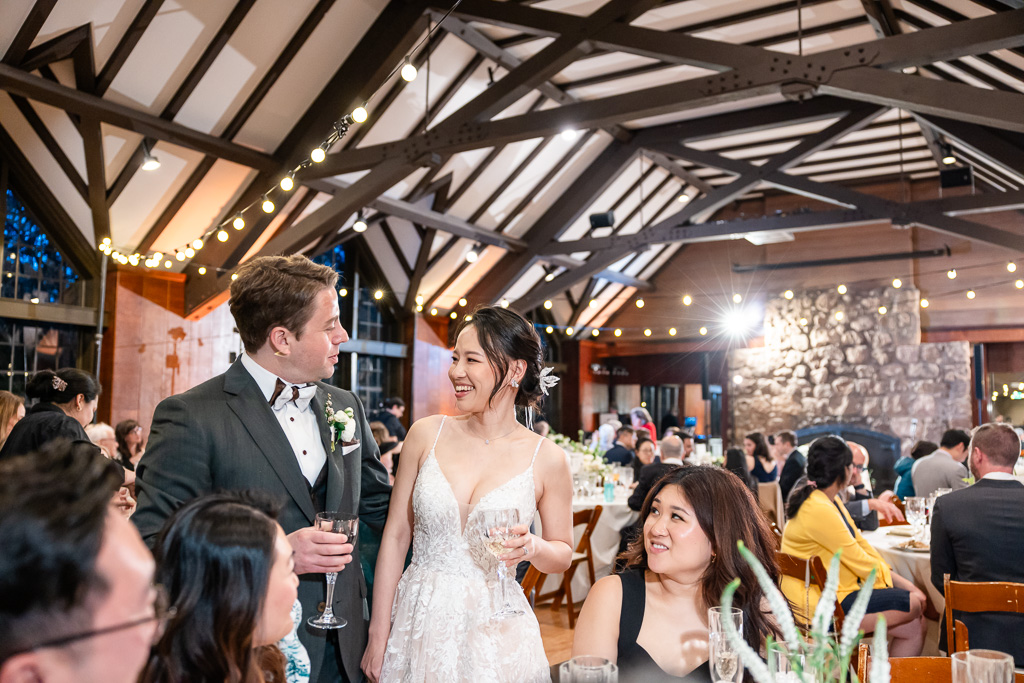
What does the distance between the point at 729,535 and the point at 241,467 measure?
128 cm

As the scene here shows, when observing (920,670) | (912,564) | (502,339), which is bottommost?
(912,564)

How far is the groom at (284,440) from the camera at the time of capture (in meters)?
1.69

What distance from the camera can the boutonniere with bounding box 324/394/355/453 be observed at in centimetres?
195

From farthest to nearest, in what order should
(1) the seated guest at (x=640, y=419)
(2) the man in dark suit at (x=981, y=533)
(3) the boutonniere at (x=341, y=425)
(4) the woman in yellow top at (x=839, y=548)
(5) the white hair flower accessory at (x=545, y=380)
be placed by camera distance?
(1) the seated guest at (x=640, y=419)
(4) the woman in yellow top at (x=839, y=548)
(2) the man in dark suit at (x=981, y=533)
(5) the white hair flower accessory at (x=545, y=380)
(3) the boutonniere at (x=341, y=425)

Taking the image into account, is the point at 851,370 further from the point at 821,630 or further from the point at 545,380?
the point at 821,630

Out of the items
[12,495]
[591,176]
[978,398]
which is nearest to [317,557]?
[12,495]

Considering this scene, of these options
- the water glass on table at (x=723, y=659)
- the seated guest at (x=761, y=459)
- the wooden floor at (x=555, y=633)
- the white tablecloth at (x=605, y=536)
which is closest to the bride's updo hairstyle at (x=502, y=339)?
the water glass on table at (x=723, y=659)

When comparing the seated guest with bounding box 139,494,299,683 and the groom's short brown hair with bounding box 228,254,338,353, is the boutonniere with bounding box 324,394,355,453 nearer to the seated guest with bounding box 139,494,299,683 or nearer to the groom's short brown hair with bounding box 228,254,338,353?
the groom's short brown hair with bounding box 228,254,338,353

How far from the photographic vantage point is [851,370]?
13539 mm

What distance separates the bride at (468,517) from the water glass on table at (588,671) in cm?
64

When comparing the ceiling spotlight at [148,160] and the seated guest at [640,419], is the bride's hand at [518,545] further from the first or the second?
the seated guest at [640,419]

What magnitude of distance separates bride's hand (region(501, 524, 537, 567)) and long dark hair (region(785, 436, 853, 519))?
260 cm

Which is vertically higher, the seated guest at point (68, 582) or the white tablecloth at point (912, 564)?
the seated guest at point (68, 582)

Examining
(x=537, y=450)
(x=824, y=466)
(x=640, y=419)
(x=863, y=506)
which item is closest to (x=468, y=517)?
(x=537, y=450)
